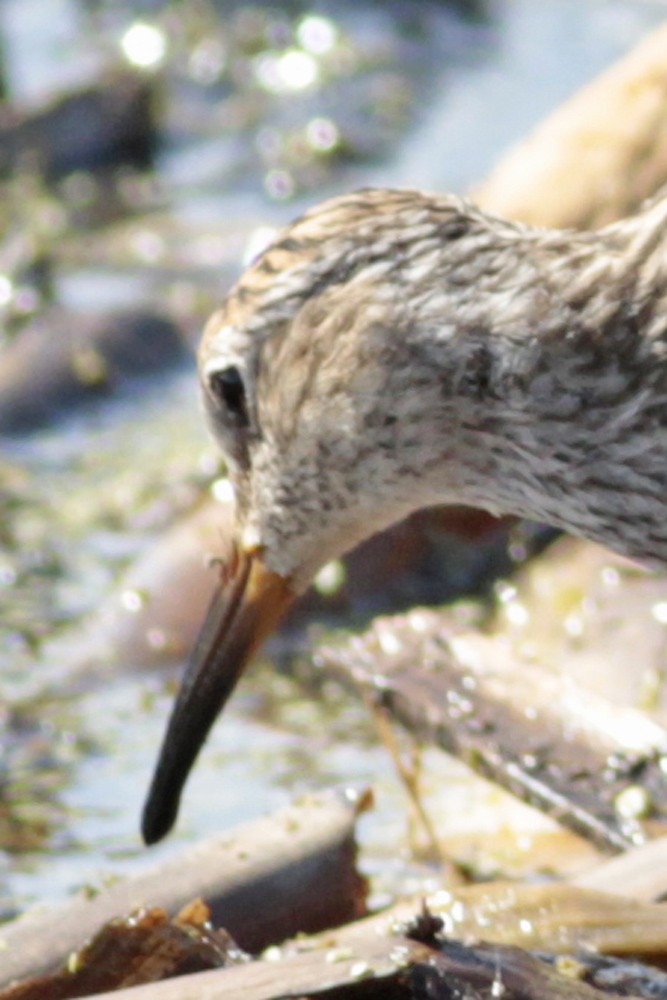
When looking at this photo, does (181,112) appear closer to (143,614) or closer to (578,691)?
(143,614)

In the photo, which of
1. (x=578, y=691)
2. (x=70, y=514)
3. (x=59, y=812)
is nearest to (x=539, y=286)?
(x=578, y=691)

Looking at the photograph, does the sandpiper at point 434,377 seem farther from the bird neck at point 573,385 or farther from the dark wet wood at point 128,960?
the dark wet wood at point 128,960

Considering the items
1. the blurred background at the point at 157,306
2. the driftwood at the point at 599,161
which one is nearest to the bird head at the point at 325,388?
the blurred background at the point at 157,306

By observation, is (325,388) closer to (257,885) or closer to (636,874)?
(257,885)

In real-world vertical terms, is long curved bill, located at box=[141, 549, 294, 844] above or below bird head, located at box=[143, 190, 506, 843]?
below

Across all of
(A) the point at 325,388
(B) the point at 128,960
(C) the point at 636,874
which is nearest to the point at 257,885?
(B) the point at 128,960

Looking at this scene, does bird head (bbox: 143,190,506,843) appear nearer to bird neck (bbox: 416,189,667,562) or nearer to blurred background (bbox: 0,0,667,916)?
bird neck (bbox: 416,189,667,562)

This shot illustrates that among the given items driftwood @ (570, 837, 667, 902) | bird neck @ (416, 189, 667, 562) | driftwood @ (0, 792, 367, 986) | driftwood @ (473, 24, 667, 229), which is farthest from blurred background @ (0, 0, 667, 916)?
bird neck @ (416, 189, 667, 562)
